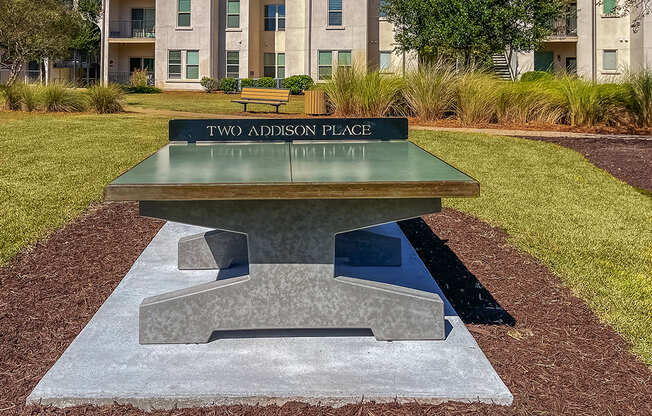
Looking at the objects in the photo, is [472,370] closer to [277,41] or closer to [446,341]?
[446,341]

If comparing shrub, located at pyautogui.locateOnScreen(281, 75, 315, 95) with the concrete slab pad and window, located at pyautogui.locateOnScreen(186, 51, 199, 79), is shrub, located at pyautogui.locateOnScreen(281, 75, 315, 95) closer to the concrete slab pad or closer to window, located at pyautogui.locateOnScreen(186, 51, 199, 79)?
window, located at pyautogui.locateOnScreen(186, 51, 199, 79)

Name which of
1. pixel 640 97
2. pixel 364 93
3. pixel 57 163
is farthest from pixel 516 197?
pixel 640 97

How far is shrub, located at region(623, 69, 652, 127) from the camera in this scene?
17.1 metres

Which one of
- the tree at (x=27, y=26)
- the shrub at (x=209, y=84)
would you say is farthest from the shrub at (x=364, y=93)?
the shrub at (x=209, y=84)

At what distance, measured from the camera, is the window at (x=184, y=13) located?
136ft

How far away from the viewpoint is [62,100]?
19.8 metres

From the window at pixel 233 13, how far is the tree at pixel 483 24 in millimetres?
16150

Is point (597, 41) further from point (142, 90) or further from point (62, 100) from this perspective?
point (62, 100)

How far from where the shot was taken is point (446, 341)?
3932 millimetres

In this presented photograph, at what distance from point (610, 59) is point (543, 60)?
4.32 m

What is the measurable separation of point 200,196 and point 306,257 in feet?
2.79

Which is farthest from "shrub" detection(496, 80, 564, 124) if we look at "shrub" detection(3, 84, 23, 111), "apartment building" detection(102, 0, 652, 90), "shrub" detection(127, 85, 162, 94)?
"shrub" detection(127, 85, 162, 94)

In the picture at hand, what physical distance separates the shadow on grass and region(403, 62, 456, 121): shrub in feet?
34.0

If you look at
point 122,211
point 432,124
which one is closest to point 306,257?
point 122,211
